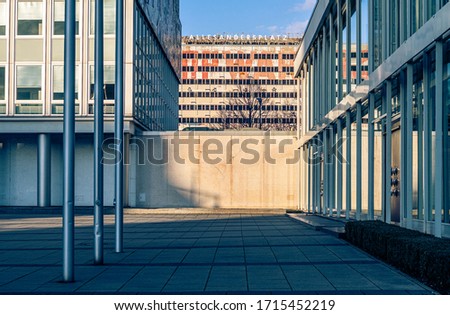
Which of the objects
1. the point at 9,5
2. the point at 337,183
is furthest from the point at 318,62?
the point at 9,5

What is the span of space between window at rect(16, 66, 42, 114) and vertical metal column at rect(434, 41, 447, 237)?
3020 cm

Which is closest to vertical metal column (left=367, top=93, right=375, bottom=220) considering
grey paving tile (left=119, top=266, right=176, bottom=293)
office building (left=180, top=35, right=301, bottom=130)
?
grey paving tile (left=119, top=266, right=176, bottom=293)

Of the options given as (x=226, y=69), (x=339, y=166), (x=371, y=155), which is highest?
(x=226, y=69)

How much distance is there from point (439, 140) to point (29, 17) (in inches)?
1280

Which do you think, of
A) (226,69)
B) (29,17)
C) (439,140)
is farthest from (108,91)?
(226,69)

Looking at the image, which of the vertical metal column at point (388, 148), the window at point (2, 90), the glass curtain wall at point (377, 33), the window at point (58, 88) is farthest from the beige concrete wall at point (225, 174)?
the vertical metal column at point (388, 148)

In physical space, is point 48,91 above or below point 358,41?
above

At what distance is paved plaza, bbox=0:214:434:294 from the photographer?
34.2ft

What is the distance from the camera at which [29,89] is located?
40281mm

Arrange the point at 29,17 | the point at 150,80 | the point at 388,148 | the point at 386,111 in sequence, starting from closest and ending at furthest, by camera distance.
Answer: the point at 388,148
the point at 386,111
the point at 29,17
the point at 150,80

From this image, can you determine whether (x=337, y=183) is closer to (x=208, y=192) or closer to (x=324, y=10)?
(x=324, y=10)

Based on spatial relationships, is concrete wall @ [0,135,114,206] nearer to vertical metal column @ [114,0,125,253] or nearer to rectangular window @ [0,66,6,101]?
rectangular window @ [0,66,6,101]

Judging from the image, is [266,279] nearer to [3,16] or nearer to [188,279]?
[188,279]

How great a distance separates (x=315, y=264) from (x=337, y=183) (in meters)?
14.3
